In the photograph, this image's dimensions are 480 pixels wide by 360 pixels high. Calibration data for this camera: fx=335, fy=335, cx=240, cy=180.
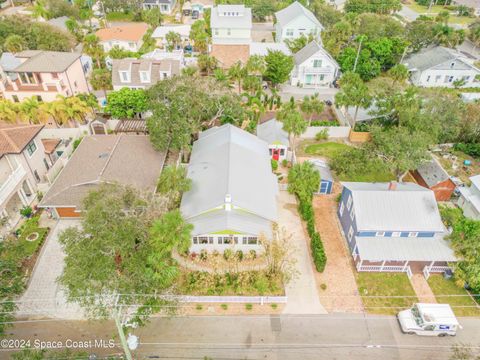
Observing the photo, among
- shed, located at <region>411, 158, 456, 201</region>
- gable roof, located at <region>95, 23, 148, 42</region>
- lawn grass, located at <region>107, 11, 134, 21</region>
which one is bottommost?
shed, located at <region>411, 158, 456, 201</region>

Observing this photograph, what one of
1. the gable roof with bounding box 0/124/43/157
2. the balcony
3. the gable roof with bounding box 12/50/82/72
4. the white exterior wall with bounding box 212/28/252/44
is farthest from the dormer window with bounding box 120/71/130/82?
the white exterior wall with bounding box 212/28/252/44

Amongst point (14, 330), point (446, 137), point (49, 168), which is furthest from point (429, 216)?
point (49, 168)

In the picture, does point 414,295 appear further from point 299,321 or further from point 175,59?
point 175,59

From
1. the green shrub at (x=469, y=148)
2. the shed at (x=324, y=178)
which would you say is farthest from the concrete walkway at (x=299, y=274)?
the green shrub at (x=469, y=148)

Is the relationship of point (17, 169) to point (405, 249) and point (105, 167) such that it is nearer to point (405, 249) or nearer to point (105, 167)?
point (105, 167)

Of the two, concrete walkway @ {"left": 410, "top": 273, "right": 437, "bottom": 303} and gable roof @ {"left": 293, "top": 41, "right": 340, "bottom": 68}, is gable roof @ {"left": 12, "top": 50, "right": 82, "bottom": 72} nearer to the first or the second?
gable roof @ {"left": 293, "top": 41, "right": 340, "bottom": 68}

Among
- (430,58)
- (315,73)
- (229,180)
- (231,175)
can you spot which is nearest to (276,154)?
(231,175)
